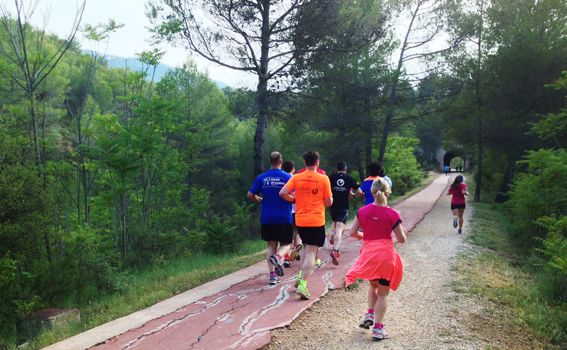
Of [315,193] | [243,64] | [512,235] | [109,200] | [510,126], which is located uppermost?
[243,64]

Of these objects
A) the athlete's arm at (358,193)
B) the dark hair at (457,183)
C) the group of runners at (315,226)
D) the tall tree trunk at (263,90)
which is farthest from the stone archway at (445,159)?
the group of runners at (315,226)

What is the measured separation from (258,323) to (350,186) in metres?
4.01

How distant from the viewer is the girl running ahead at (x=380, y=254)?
14.8ft

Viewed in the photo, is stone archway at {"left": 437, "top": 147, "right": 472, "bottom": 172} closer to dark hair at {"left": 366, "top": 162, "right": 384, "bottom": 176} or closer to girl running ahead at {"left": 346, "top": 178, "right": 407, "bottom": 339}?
dark hair at {"left": 366, "top": 162, "right": 384, "bottom": 176}

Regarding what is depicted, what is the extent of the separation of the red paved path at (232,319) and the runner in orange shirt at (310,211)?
51cm

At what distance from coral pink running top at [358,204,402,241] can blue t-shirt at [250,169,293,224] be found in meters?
2.00

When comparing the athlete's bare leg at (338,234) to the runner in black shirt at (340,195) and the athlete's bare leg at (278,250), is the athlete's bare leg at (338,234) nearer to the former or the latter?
the runner in black shirt at (340,195)

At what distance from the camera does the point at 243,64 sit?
14484 mm

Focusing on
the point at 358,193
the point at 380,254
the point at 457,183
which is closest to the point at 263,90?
the point at 457,183

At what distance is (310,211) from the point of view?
18.9ft

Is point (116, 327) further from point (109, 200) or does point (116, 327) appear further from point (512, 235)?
point (512, 235)

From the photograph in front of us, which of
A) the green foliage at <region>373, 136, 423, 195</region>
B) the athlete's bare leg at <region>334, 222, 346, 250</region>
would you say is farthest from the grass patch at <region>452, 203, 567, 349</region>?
the green foliage at <region>373, 136, 423, 195</region>

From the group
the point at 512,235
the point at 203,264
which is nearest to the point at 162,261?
the point at 203,264

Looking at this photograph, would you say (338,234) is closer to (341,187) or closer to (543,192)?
(341,187)
